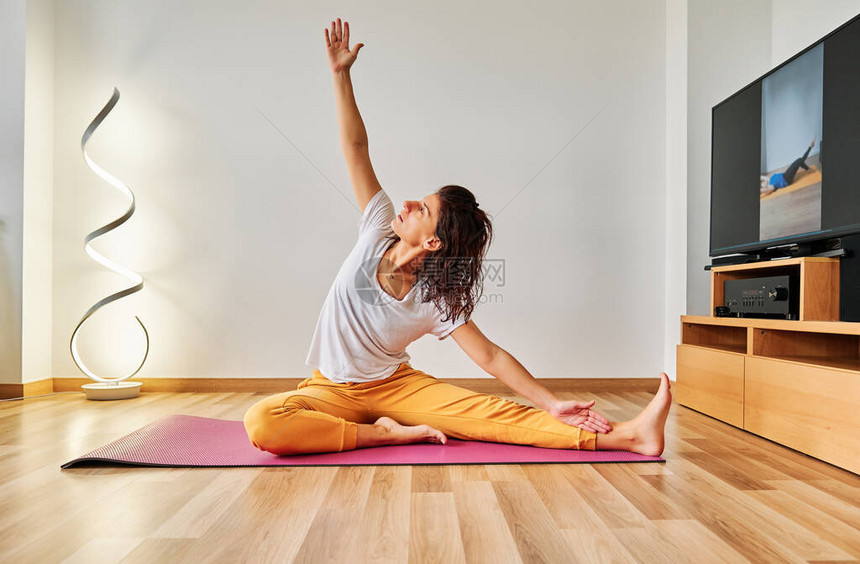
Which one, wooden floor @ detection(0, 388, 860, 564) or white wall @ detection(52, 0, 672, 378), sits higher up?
white wall @ detection(52, 0, 672, 378)

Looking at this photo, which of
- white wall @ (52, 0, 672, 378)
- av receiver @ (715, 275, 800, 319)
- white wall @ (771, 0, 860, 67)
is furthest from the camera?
white wall @ (52, 0, 672, 378)

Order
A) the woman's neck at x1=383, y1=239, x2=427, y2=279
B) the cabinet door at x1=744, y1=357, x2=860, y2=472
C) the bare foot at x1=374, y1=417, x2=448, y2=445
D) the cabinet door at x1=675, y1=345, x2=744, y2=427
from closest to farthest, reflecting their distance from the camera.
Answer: the cabinet door at x1=744, y1=357, x2=860, y2=472 → the woman's neck at x1=383, y1=239, x2=427, y2=279 → the bare foot at x1=374, y1=417, x2=448, y2=445 → the cabinet door at x1=675, y1=345, x2=744, y2=427

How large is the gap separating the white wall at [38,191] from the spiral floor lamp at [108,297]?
209 mm

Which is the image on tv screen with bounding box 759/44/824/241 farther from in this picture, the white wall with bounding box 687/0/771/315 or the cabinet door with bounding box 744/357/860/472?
the white wall with bounding box 687/0/771/315

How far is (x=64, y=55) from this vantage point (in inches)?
133

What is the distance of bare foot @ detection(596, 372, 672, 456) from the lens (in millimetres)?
1821

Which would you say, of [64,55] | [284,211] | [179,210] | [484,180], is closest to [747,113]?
[484,180]

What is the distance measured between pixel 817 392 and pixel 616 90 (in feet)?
6.87

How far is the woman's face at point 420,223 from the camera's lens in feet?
5.93

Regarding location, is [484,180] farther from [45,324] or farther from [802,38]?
[45,324]

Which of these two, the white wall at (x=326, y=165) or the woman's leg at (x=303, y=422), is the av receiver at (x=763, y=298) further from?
the woman's leg at (x=303, y=422)

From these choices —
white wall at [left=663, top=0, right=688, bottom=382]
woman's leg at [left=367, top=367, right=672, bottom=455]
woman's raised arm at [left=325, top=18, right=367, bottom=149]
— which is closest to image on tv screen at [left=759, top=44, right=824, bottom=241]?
white wall at [left=663, top=0, right=688, bottom=382]

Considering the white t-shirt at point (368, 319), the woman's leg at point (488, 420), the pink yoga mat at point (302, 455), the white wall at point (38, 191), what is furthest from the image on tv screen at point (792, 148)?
the white wall at point (38, 191)

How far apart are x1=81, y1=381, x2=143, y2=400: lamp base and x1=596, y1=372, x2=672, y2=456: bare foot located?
2.41 meters
